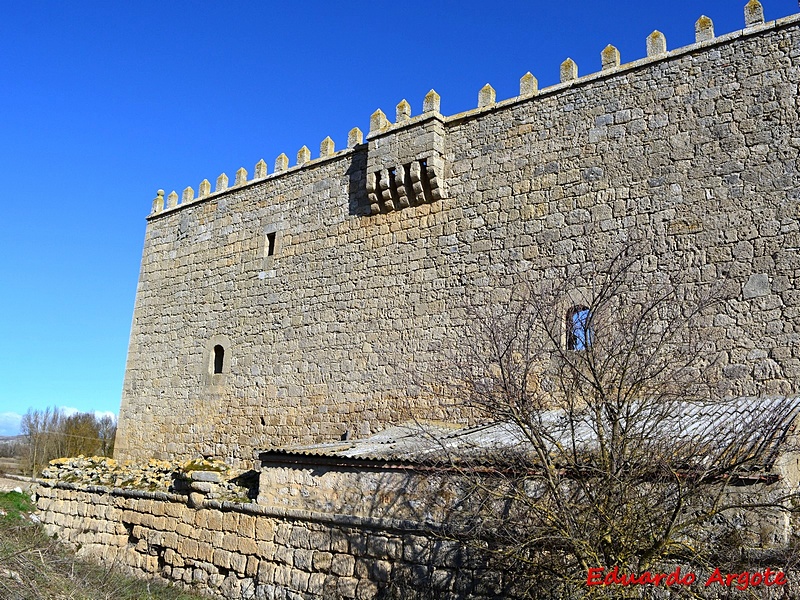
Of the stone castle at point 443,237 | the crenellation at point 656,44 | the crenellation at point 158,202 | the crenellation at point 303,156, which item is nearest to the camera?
the stone castle at point 443,237

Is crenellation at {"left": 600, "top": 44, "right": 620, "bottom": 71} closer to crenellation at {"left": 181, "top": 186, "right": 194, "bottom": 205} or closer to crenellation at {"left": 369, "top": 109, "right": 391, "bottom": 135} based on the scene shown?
crenellation at {"left": 369, "top": 109, "right": 391, "bottom": 135}

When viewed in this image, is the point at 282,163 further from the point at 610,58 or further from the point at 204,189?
the point at 610,58

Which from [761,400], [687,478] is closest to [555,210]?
[761,400]

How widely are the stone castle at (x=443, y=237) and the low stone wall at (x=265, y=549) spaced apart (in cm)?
264

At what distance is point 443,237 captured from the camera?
10555 millimetres

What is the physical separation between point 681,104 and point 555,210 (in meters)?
2.01

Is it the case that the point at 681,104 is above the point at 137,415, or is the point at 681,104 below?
above

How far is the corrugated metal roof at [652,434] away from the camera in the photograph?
5.22 metres

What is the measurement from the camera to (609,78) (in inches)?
377

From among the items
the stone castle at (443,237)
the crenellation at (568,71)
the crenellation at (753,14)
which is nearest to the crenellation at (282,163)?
the stone castle at (443,237)

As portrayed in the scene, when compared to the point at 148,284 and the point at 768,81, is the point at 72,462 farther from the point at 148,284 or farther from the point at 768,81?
the point at 768,81

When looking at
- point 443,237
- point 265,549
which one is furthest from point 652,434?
point 443,237

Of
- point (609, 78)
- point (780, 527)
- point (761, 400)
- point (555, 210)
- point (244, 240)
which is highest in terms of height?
point (609, 78)

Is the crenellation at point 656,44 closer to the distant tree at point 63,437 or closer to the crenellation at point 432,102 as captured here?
the crenellation at point 432,102
